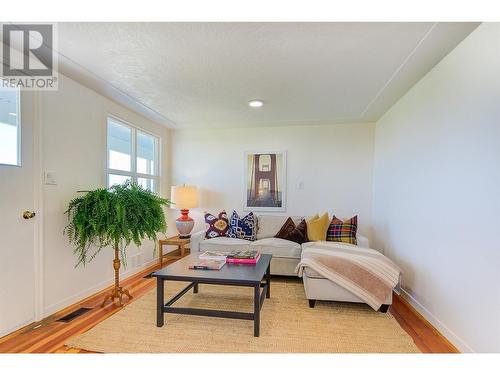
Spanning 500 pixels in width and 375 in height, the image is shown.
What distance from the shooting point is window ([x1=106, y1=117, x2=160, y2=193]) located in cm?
304

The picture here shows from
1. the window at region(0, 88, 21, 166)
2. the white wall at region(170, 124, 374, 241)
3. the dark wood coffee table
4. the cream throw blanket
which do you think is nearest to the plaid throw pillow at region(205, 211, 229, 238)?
the white wall at region(170, 124, 374, 241)

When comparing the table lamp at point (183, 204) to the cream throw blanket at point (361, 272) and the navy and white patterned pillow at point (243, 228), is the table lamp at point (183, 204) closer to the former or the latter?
the navy and white patterned pillow at point (243, 228)

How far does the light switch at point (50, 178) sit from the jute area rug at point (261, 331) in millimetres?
1332

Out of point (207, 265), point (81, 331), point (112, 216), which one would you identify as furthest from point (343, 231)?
point (81, 331)

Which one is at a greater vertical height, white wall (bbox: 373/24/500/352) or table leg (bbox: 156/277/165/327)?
white wall (bbox: 373/24/500/352)

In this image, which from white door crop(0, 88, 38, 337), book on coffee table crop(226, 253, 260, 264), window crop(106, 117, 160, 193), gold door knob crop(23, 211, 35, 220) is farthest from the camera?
window crop(106, 117, 160, 193)

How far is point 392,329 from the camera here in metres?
1.98

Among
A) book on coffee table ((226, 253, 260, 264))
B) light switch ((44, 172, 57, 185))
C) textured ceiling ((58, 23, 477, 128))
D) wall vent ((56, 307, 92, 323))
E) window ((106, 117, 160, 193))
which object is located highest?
textured ceiling ((58, 23, 477, 128))

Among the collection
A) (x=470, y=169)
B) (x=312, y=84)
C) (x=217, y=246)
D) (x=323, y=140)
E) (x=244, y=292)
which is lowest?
(x=244, y=292)

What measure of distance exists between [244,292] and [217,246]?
2.64ft

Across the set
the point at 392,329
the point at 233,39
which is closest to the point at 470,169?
the point at 392,329

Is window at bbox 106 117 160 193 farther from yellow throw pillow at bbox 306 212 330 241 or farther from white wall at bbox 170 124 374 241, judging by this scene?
yellow throw pillow at bbox 306 212 330 241

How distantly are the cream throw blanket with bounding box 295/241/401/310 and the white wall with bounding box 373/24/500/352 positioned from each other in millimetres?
322
